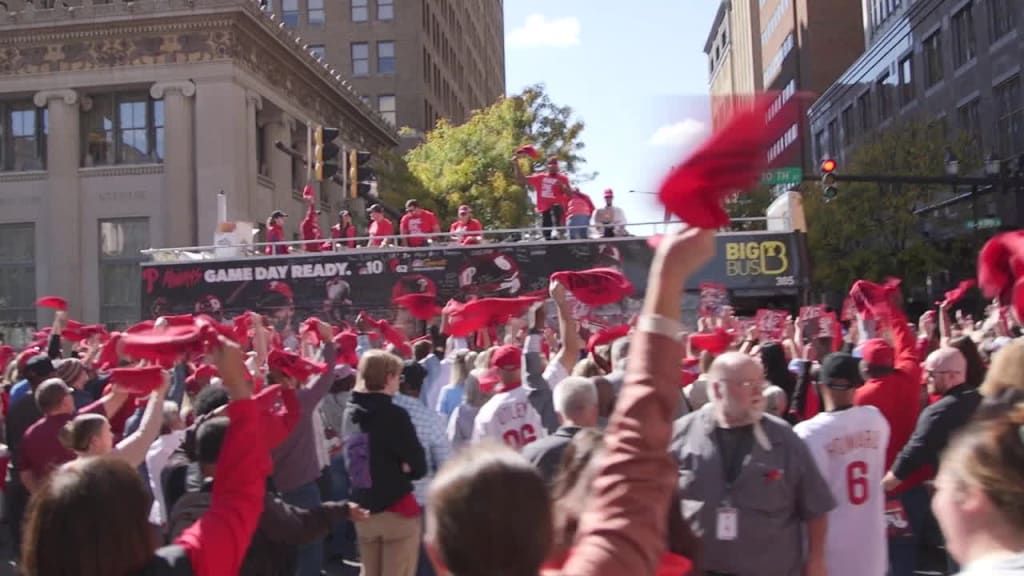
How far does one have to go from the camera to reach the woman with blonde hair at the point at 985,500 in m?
2.15

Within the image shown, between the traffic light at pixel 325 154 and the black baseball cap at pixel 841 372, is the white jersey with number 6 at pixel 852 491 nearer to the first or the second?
the black baseball cap at pixel 841 372

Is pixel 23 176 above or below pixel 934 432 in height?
above

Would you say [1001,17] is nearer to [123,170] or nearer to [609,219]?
[609,219]

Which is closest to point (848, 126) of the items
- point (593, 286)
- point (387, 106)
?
point (387, 106)

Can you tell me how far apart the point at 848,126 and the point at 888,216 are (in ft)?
52.7

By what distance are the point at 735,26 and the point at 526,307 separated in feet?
298

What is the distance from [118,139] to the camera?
37.9 metres

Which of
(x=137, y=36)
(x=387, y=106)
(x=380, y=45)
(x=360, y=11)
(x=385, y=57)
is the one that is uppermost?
(x=360, y=11)

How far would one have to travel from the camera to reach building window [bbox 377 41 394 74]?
60.4m

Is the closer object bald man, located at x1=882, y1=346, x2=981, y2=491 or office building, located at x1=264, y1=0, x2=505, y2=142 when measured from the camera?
bald man, located at x1=882, y1=346, x2=981, y2=491

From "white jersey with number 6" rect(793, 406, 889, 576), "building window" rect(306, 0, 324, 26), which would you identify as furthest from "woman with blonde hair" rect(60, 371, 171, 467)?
"building window" rect(306, 0, 324, 26)

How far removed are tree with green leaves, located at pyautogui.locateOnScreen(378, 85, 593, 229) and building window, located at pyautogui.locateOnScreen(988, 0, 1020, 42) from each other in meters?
14.9

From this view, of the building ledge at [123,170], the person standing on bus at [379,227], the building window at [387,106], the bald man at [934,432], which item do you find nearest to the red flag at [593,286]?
the bald man at [934,432]

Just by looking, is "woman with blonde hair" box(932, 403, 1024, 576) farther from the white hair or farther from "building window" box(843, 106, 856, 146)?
"building window" box(843, 106, 856, 146)
